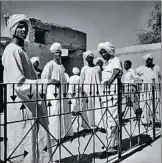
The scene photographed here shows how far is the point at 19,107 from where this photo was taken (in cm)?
188

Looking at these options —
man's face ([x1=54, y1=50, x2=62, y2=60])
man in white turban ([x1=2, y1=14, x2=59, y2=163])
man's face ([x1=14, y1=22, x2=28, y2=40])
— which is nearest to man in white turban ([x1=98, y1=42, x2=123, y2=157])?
man's face ([x1=54, y1=50, x2=62, y2=60])

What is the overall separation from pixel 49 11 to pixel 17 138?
69.8 inches

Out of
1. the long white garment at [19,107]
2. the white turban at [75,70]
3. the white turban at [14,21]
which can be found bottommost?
the long white garment at [19,107]

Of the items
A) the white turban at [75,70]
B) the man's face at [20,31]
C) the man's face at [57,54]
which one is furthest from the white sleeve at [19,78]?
the white turban at [75,70]

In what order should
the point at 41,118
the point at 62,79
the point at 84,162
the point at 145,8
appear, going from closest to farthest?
the point at 41,118 → the point at 84,162 → the point at 145,8 → the point at 62,79

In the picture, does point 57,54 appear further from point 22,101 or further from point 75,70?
point 75,70

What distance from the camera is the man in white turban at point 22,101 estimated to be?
181 centimetres

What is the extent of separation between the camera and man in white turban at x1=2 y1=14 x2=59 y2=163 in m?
1.81

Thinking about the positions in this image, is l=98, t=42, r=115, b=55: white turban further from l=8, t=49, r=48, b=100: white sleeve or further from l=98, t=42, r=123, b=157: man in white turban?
l=8, t=49, r=48, b=100: white sleeve

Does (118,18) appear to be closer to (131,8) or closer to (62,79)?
(131,8)

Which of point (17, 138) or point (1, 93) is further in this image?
point (17, 138)

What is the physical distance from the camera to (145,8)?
3068mm

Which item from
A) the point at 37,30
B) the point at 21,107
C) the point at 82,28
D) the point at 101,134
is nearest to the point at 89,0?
the point at 82,28

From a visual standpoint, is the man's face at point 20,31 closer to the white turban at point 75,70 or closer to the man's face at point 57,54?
the man's face at point 57,54
